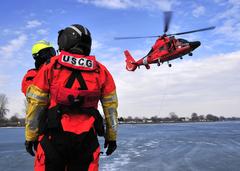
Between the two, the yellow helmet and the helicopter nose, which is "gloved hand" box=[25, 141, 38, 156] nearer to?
the yellow helmet

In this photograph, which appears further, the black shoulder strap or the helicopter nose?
the helicopter nose

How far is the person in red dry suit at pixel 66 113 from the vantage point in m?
2.42

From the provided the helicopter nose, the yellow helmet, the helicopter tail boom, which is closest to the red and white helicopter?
the helicopter nose

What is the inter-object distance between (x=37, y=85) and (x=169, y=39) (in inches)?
714

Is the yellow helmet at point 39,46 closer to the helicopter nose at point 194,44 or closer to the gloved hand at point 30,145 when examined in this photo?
the gloved hand at point 30,145

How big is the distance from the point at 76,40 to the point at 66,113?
1.94 ft

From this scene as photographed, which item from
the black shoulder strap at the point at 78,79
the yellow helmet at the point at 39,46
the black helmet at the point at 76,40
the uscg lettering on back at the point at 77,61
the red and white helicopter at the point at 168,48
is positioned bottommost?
the black shoulder strap at the point at 78,79

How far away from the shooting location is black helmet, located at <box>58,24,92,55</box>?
2635 millimetres

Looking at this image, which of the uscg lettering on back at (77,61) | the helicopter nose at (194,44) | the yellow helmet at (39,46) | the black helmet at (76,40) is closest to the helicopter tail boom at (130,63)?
the helicopter nose at (194,44)

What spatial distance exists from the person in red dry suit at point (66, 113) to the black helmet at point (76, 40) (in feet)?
0.21

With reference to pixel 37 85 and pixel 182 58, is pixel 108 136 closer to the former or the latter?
pixel 37 85

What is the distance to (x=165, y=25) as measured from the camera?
22094 mm

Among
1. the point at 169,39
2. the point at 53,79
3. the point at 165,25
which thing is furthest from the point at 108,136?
the point at 165,25

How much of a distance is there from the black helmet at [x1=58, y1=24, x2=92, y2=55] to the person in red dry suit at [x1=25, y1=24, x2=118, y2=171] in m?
0.06
